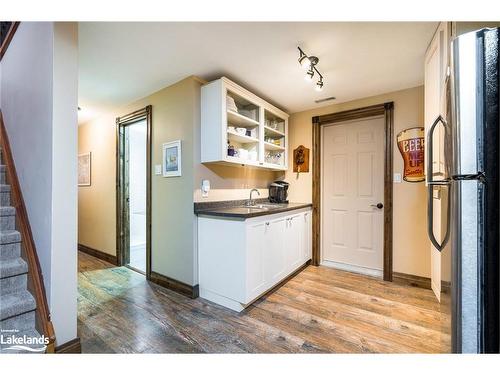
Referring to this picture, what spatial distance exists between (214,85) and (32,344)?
7.71 feet

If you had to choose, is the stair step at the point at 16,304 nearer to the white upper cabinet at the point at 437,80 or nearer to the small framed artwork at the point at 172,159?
the small framed artwork at the point at 172,159

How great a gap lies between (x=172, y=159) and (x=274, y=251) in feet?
4.83

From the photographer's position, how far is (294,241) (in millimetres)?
2797

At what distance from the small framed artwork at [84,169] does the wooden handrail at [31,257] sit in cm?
164

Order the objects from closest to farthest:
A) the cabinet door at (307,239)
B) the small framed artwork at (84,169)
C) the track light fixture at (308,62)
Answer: the track light fixture at (308,62), the cabinet door at (307,239), the small framed artwork at (84,169)

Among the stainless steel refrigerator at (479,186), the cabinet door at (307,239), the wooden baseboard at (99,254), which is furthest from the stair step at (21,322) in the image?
the cabinet door at (307,239)

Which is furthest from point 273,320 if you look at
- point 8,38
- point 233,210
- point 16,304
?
point 8,38

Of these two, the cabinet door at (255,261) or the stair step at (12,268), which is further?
the cabinet door at (255,261)

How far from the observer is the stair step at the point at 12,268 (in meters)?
1.52

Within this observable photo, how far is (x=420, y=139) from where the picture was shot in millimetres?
2430

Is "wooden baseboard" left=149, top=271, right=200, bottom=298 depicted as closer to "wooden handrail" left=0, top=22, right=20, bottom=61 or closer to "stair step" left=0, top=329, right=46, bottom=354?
"stair step" left=0, top=329, right=46, bottom=354

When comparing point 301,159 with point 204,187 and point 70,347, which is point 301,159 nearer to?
point 204,187
